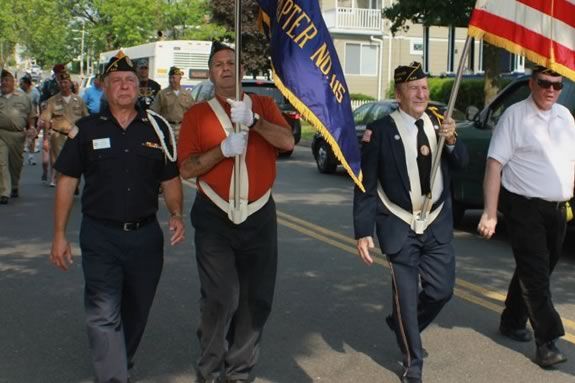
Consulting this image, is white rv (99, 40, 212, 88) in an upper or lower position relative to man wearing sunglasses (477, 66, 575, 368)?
upper

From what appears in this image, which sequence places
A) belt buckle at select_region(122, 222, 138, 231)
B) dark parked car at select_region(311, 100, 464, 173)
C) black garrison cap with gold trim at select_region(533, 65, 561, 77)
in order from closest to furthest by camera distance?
1. belt buckle at select_region(122, 222, 138, 231)
2. black garrison cap with gold trim at select_region(533, 65, 561, 77)
3. dark parked car at select_region(311, 100, 464, 173)

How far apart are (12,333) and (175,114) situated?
7569 millimetres

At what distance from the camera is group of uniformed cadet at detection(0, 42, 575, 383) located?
4652mm

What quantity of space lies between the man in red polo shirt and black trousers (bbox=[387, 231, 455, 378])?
77cm

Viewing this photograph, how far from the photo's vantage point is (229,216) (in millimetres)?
4699

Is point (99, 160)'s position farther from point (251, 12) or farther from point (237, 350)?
point (251, 12)

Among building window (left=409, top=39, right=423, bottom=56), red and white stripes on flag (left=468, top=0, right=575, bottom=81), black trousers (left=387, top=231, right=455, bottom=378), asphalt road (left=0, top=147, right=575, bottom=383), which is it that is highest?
building window (left=409, top=39, right=423, bottom=56)

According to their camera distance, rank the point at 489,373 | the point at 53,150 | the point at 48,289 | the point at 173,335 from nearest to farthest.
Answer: the point at 489,373
the point at 173,335
the point at 48,289
the point at 53,150

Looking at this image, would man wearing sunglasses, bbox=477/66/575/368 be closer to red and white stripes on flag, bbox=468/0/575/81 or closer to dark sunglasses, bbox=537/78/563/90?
dark sunglasses, bbox=537/78/563/90

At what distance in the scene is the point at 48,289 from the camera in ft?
24.4

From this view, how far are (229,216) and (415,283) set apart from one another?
1.22 m

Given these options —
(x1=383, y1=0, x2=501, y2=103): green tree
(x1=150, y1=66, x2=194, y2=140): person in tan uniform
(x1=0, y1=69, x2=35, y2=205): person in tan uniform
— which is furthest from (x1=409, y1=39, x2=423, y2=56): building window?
(x1=0, y1=69, x2=35, y2=205): person in tan uniform

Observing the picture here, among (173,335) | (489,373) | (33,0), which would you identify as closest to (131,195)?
(173,335)

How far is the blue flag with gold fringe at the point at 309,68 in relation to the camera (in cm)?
476
